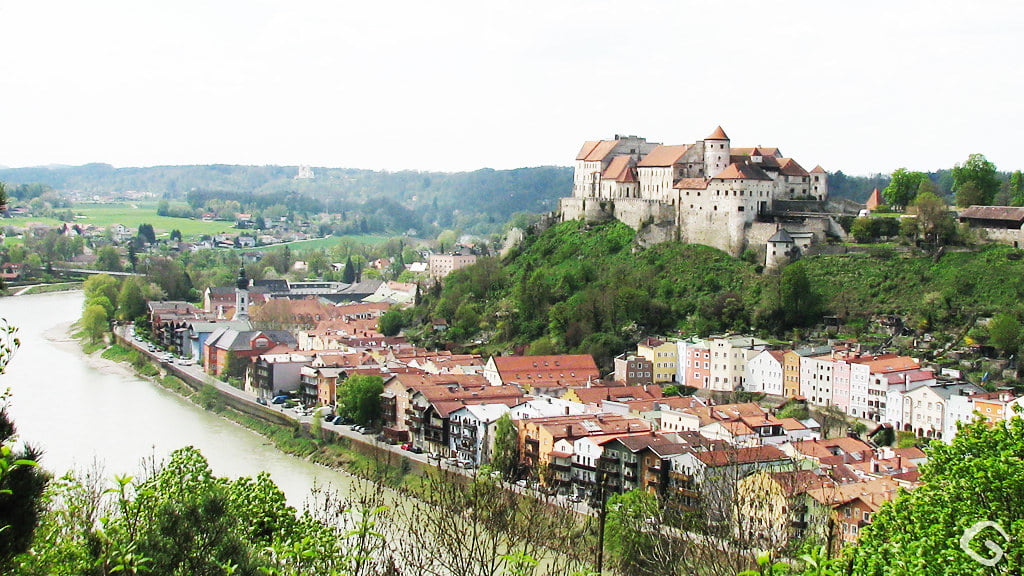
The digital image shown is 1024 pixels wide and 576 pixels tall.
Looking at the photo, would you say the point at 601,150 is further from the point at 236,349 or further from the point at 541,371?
the point at 236,349

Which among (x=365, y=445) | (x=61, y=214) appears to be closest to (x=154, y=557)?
(x=365, y=445)

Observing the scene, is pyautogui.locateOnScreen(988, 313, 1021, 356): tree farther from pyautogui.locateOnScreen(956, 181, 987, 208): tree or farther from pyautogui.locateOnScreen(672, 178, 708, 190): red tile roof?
pyautogui.locateOnScreen(672, 178, 708, 190): red tile roof

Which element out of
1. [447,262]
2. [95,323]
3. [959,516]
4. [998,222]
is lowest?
[95,323]

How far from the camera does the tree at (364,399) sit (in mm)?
23141

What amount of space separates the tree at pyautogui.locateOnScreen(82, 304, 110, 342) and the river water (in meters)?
2.06

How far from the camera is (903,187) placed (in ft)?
95.4

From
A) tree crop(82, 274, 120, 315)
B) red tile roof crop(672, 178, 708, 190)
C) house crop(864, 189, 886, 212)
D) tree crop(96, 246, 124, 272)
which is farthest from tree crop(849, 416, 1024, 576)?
tree crop(96, 246, 124, 272)

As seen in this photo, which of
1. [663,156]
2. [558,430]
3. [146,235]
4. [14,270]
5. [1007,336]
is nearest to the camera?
[558,430]

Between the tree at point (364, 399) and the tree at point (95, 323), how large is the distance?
17.8 m

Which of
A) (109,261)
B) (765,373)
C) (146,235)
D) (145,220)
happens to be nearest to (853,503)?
(765,373)

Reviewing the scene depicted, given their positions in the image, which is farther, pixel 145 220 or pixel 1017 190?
pixel 145 220

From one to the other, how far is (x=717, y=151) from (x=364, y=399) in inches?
472

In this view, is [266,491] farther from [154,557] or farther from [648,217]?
[648,217]

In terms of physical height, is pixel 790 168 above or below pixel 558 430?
above
